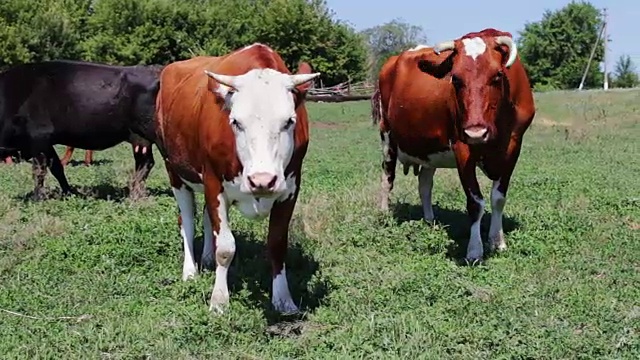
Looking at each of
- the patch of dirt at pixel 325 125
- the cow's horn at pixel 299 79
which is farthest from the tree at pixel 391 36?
the cow's horn at pixel 299 79

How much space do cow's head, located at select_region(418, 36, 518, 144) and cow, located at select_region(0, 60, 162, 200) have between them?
18.3 ft

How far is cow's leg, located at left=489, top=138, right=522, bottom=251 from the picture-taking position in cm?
805

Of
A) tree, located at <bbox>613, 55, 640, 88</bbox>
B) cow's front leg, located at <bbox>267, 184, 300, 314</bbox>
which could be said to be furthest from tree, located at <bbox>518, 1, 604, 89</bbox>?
cow's front leg, located at <bbox>267, 184, 300, 314</bbox>

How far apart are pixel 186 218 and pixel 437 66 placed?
2859 mm

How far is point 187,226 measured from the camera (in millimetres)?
7574

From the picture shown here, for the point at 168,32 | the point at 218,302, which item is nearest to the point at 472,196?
the point at 218,302

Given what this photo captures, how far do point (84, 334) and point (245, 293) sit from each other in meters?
1.31

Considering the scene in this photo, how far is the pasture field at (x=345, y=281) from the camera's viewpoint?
5.30m

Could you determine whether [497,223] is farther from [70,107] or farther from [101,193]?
[70,107]

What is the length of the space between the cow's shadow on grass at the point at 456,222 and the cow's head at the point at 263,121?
2.86 meters

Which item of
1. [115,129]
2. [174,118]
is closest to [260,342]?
[174,118]

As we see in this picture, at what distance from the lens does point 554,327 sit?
5.46 m

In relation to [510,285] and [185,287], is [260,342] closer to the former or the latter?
[185,287]

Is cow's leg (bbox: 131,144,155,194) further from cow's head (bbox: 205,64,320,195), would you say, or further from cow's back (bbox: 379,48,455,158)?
cow's head (bbox: 205,64,320,195)
